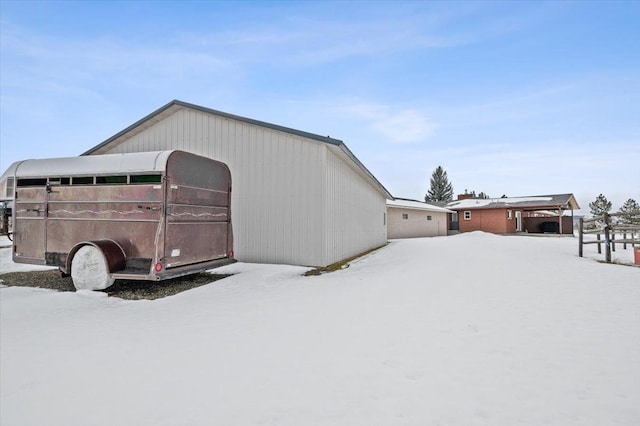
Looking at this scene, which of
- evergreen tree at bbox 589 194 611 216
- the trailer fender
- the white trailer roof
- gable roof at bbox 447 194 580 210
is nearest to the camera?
the trailer fender

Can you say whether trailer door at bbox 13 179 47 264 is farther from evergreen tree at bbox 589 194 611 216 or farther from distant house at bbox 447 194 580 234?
evergreen tree at bbox 589 194 611 216

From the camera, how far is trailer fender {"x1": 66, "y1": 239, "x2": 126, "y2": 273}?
643cm

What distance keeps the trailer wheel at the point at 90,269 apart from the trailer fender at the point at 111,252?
71 mm

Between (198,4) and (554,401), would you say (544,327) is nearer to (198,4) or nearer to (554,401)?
(554,401)

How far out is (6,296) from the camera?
621cm

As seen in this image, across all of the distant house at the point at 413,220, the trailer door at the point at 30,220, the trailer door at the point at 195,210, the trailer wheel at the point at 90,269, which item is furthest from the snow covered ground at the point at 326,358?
the distant house at the point at 413,220

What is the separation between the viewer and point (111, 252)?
653 centimetres

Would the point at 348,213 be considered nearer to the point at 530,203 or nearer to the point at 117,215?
the point at 117,215

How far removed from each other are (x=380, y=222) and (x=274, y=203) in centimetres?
1133

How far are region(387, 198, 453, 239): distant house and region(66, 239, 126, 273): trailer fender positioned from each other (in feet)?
65.9

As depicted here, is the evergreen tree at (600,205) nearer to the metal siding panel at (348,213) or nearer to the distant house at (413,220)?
the distant house at (413,220)

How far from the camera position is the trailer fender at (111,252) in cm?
643

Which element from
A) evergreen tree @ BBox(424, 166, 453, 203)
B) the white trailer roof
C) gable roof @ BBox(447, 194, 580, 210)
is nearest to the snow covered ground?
the white trailer roof

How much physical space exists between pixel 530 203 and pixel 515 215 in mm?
2381
